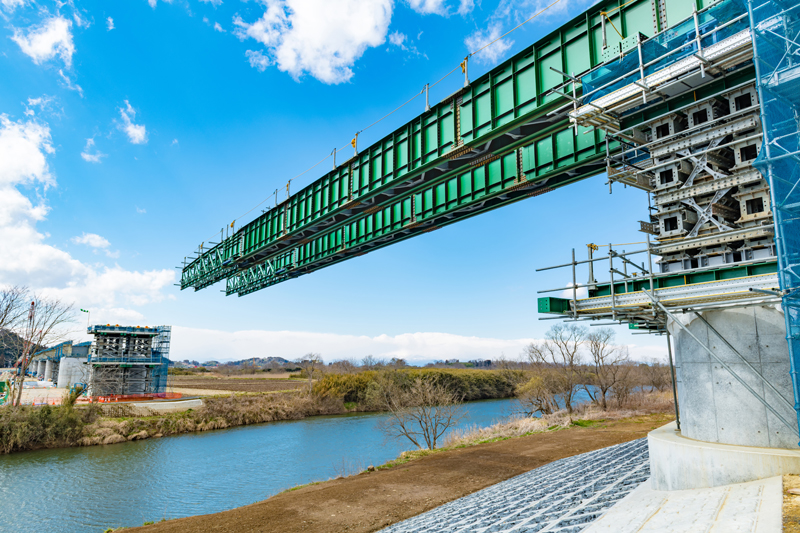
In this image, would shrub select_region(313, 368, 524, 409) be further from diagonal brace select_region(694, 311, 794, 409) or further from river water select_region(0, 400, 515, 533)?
diagonal brace select_region(694, 311, 794, 409)

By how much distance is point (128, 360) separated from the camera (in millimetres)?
46719

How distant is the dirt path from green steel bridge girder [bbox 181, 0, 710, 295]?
9.88 metres

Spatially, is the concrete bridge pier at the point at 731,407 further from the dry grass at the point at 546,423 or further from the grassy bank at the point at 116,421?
the grassy bank at the point at 116,421

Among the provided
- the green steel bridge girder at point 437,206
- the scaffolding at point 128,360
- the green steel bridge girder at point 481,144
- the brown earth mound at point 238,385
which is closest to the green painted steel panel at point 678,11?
the green steel bridge girder at point 481,144

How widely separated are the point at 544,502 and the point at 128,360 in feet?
154

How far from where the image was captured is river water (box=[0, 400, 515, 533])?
20.0 meters

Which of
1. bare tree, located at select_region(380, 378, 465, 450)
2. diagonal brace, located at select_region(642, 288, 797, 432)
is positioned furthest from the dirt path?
diagonal brace, located at select_region(642, 288, 797, 432)

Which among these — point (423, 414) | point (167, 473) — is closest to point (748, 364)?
point (423, 414)

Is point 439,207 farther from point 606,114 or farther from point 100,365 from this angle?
point 100,365

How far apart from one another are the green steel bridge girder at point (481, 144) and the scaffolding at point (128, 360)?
103ft

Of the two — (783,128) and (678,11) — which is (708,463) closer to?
(783,128)

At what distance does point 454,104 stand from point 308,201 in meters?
10.0

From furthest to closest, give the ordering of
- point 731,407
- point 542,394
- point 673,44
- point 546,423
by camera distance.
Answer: point 542,394 < point 546,423 < point 673,44 < point 731,407

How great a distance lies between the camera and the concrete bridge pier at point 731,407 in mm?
7874
